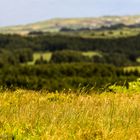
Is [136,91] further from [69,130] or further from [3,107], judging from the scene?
[69,130]

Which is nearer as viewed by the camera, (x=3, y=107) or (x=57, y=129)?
(x=57, y=129)

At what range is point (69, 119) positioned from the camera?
30.6 ft

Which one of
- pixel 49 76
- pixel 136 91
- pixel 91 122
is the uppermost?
pixel 91 122

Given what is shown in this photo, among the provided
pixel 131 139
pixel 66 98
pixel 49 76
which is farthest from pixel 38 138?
pixel 49 76

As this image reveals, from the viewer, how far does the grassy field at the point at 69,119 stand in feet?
26.3

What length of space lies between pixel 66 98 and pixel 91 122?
13.5 ft

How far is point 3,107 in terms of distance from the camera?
34.7 ft

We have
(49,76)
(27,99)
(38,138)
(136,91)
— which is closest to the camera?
(38,138)

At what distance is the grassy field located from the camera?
26.3 feet

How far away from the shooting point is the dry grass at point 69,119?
8.03 m

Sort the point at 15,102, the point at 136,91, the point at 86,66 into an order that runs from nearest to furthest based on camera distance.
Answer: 1. the point at 15,102
2. the point at 136,91
3. the point at 86,66

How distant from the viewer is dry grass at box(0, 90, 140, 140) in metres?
8.03

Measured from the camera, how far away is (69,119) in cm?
932

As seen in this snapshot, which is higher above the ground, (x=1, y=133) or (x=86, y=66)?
Result: (x=1, y=133)
